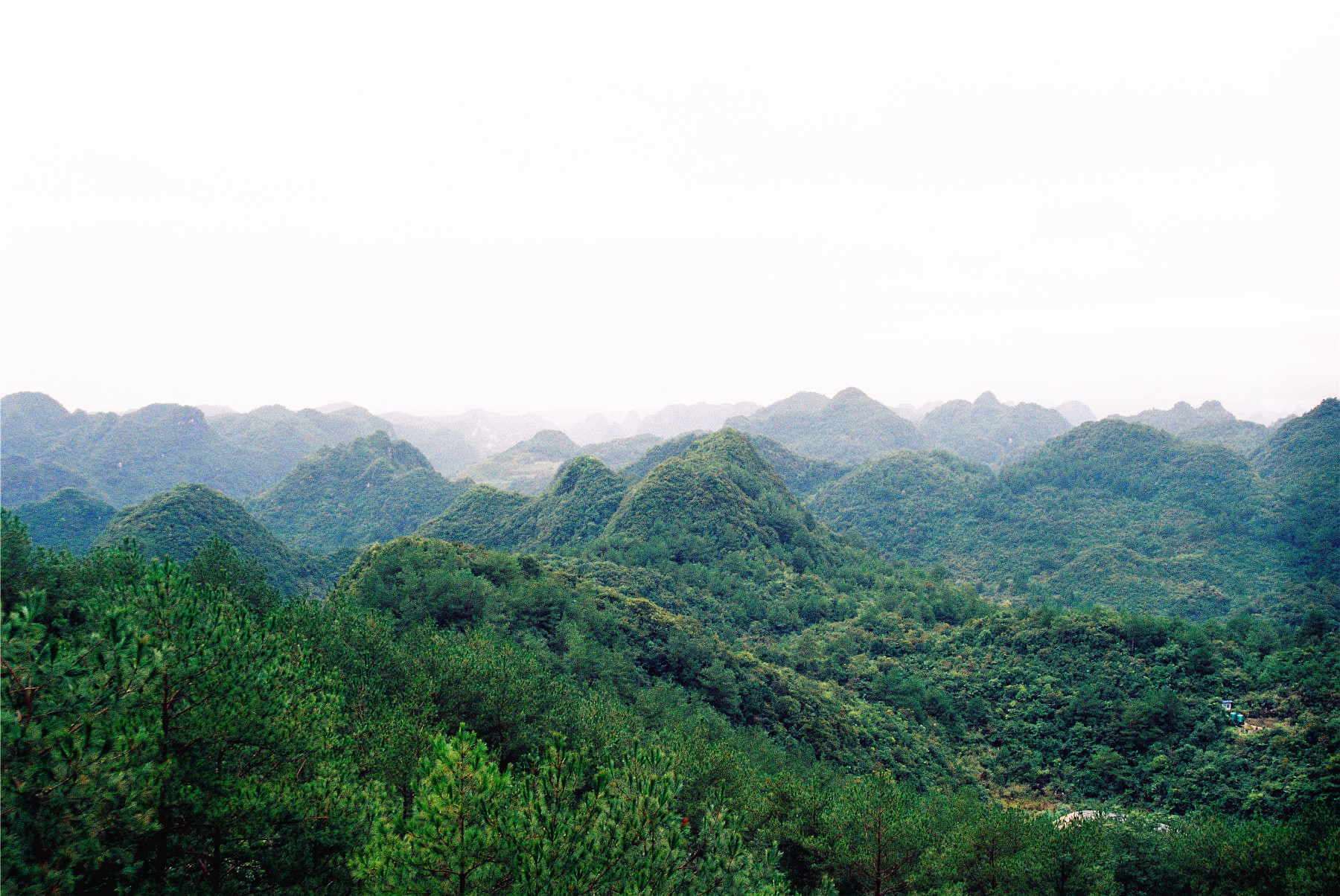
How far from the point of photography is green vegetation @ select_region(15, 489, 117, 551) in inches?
2527

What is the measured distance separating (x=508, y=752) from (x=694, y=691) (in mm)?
18241

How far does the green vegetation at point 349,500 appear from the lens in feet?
316

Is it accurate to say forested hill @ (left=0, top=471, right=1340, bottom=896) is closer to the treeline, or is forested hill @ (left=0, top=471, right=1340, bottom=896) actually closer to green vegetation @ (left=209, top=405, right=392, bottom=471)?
the treeline

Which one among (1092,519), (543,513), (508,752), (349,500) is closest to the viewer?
(508,752)

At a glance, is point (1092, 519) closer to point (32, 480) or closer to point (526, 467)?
point (526, 467)

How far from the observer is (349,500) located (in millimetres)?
106438

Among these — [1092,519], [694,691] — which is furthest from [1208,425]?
[694,691]

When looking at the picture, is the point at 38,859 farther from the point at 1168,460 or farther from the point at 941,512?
the point at 1168,460

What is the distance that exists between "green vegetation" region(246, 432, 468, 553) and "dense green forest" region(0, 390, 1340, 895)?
2830 mm

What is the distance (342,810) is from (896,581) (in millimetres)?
60339

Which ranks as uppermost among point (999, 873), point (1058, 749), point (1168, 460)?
point (1168, 460)

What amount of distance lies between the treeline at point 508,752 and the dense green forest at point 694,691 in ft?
0.28

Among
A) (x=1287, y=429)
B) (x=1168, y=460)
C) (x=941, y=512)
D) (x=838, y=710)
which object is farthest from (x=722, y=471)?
(x=1287, y=429)

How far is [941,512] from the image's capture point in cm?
9925
